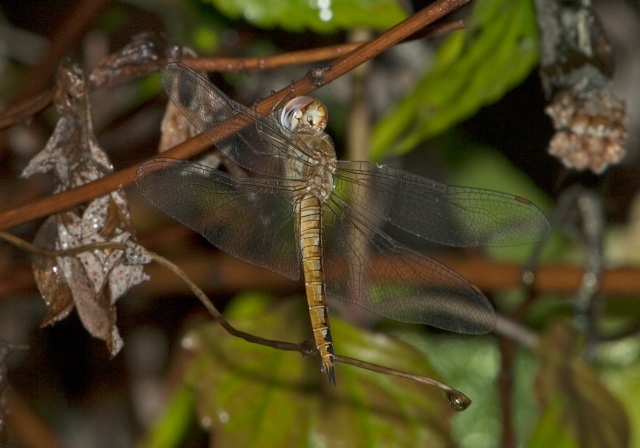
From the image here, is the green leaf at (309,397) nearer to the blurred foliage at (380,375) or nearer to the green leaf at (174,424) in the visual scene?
→ the blurred foliage at (380,375)

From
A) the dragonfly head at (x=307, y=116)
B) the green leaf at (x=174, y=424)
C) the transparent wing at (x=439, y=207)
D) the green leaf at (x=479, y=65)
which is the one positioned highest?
the green leaf at (x=479, y=65)

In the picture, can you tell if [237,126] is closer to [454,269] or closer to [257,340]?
[257,340]

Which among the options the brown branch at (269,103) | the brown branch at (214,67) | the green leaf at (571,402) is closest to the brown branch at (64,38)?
the brown branch at (214,67)

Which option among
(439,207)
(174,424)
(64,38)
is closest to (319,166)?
(439,207)

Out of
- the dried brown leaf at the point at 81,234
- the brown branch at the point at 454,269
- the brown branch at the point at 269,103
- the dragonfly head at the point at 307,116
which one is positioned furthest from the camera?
the brown branch at the point at 454,269

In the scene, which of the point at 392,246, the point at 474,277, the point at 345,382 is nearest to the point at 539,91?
the point at 392,246

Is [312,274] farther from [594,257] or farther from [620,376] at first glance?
[620,376]

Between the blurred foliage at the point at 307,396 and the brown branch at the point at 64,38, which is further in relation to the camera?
the brown branch at the point at 64,38
